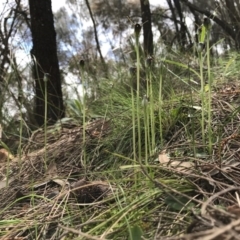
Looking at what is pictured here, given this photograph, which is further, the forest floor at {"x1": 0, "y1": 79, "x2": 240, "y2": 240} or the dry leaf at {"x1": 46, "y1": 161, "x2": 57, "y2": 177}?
the dry leaf at {"x1": 46, "y1": 161, "x2": 57, "y2": 177}

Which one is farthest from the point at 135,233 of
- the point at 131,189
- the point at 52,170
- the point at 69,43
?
the point at 69,43

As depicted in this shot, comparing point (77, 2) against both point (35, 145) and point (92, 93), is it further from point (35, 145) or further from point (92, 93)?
point (35, 145)

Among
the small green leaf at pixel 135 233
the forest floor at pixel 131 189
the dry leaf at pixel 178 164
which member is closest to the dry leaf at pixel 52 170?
the forest floor at pixel 131 189

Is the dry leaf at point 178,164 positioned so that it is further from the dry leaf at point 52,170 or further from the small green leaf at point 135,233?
the dry leaf at point 52,170

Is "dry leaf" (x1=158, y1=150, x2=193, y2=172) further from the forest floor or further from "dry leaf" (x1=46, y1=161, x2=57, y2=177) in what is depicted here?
"dry leaf" (x1=46, y1=161, x2=57, y2=177)

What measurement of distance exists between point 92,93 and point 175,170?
1580 millimetres

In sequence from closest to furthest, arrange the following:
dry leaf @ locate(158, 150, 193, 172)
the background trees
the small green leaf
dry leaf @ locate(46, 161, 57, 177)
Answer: the small green leaf, dry leaf @ locate(158, 150, 193, 172), dry leaf @ locate(46, 161, 57, 177), the background trees

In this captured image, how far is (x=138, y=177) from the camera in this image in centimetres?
108

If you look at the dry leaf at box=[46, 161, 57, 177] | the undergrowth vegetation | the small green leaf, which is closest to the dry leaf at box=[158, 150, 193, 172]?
the undergrowth vegetation

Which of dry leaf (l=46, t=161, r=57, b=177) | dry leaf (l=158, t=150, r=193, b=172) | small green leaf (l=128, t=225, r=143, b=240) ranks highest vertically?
dry leaf (l=158, t=150, r=193, b=172)

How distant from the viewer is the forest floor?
31.9 inches

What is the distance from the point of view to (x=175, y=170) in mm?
970

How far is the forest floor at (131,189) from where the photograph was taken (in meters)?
0.81

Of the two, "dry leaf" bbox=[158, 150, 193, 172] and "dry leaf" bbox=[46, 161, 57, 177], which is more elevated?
"dry leaf" bbox=[158, 150, 193, 172]
